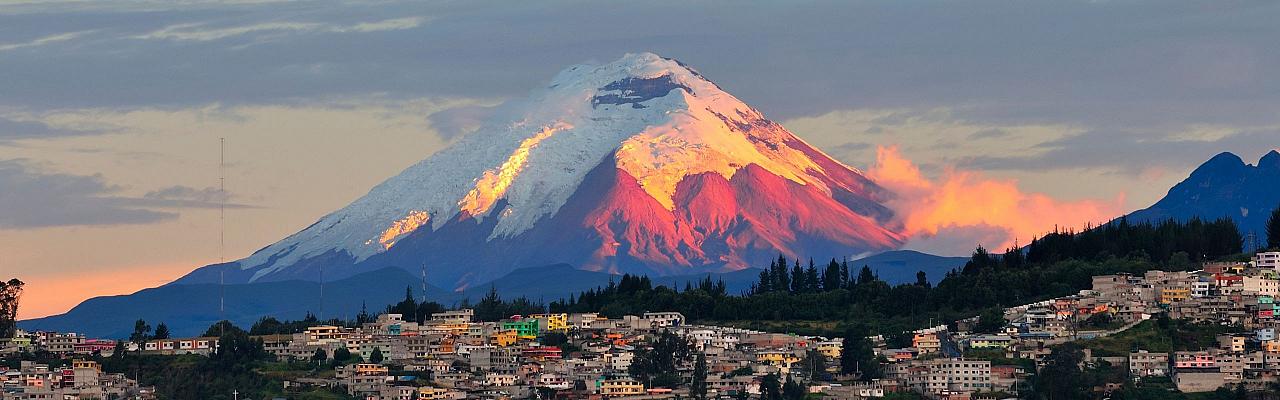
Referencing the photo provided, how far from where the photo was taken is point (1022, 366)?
5226 inches

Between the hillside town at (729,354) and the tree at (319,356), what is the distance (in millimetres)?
142

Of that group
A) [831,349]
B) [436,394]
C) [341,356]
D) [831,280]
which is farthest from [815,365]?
[831,280]

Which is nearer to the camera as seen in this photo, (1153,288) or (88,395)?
(88,395)

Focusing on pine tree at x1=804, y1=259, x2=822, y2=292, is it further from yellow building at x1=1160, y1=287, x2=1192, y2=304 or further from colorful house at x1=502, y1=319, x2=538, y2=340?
yellow building at x1=1160, y1=287, x2=1192, y2=304

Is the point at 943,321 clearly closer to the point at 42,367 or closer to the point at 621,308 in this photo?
the point at 621,308

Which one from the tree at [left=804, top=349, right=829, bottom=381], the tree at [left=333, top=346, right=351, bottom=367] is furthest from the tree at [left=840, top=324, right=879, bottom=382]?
the tree at [left=333, top=346, right=351, bottom=367]

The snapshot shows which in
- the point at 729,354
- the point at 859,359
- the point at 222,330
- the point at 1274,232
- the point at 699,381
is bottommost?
the point at 699,381

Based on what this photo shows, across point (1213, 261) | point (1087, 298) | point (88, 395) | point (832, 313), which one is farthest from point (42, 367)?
point (1213, 261)

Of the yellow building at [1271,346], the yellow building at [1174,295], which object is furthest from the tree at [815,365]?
the yellow building at [1271,346]

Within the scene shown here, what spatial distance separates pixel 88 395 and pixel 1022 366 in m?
45.4

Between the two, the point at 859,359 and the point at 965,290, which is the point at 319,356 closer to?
the point at 859,359

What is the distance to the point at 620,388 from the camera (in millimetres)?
132875

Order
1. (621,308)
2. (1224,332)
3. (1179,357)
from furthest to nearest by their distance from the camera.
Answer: (621,308) < (1224,332) < (1179,357)

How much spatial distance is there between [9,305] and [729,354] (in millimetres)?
43822
